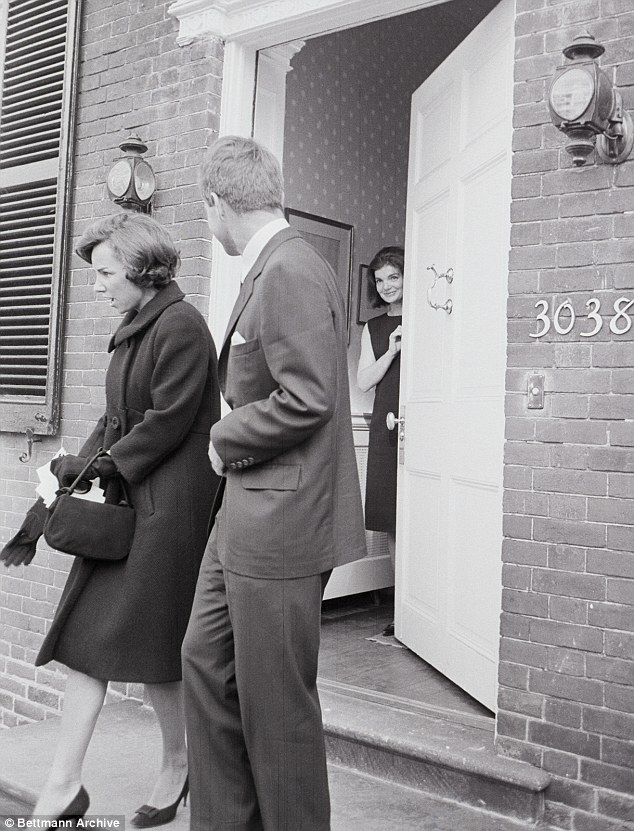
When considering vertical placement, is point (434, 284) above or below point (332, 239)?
below

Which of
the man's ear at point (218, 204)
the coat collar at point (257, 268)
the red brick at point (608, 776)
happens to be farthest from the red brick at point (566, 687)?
the man's ear at point (218, 204)

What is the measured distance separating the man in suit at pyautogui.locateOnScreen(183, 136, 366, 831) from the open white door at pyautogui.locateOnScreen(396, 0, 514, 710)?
1.36m

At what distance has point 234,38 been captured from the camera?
4.07 metres

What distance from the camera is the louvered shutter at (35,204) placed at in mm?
4559

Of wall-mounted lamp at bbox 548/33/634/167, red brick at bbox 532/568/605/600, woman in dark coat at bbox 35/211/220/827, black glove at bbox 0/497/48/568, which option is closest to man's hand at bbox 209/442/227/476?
woman in dark coat at bbox 35/211/220/827

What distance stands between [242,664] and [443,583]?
1867mm

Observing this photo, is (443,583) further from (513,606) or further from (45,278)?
(45,278)

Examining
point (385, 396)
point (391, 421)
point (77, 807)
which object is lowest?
point (77, 807)

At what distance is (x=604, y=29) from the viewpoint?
2.84 meters

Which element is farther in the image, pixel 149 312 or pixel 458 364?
pixel 458 364

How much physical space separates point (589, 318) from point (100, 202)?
2.63 meters

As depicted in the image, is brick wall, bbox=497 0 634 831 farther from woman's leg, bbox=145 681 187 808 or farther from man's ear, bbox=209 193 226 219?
man's ear, bbox=209 193 226 219

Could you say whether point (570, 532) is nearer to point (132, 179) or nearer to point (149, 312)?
point (149, 312)

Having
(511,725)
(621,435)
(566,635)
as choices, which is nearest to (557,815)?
(511,725)
